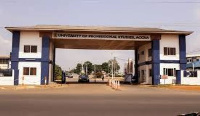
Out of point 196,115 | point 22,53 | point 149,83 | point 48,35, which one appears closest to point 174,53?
point 149,83

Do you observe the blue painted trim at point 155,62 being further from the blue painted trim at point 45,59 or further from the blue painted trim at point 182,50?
the blue painted trim at point 45,59

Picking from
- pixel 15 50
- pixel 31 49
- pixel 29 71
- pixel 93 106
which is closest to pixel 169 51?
pixel 31 49

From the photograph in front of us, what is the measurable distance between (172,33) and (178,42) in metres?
2.07

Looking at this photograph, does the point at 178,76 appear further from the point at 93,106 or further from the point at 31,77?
the point at 93,106

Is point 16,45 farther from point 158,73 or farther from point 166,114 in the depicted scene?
point 166,114

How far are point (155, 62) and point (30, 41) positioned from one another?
18.9 meters

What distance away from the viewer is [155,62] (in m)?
47.6

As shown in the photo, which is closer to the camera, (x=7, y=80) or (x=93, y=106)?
(x=93, y=106)

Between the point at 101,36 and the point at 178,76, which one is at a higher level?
the point at 101,36

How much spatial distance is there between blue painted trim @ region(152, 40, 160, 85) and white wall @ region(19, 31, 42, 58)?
17.0 metres

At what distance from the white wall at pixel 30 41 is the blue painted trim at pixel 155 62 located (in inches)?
669

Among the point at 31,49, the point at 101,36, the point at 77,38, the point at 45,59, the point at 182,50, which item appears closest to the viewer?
the point at 45,59

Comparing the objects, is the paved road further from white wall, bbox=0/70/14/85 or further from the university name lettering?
the university name lettering

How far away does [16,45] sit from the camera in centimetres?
4591
